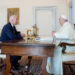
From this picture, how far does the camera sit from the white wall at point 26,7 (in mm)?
6836

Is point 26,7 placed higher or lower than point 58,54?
higher

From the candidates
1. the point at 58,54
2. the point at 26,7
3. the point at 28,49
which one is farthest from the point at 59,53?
the point at 26,7

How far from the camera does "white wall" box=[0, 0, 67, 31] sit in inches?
269

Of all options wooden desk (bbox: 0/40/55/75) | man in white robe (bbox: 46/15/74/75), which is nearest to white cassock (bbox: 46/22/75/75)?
man in white robe (bbox: 46/15/74/75)

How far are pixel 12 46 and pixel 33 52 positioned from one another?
1.06ft

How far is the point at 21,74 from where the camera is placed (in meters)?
2.96

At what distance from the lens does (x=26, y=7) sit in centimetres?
702

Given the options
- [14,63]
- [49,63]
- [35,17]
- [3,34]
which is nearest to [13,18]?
[3,34]

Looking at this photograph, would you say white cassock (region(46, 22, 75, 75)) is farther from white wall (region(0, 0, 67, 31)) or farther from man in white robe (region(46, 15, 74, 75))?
white wall (region(0, 0, 67, 31))

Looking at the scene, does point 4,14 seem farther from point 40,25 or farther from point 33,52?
point 33,52

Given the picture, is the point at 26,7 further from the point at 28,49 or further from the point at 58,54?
the point at 28,49

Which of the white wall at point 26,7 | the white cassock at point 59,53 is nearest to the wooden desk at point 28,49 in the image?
the white cassock at point 59,53

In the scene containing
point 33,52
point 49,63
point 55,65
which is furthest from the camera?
point 49,63

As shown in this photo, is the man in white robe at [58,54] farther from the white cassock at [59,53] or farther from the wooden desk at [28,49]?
the wooden desk at [28,49]
